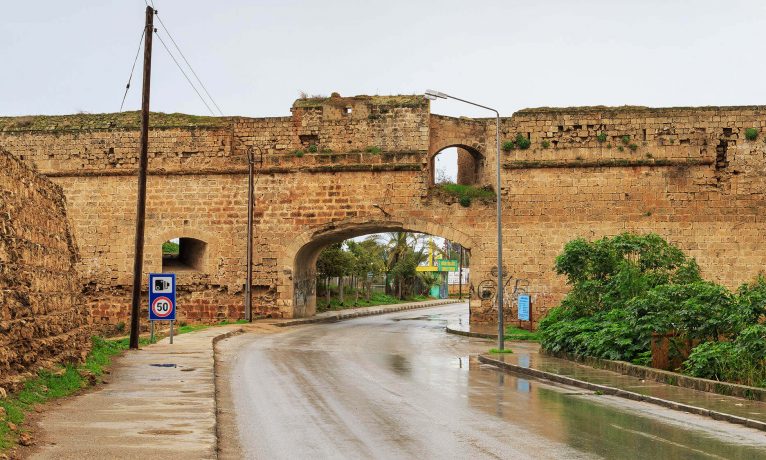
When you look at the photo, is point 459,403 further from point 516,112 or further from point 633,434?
point 516,112

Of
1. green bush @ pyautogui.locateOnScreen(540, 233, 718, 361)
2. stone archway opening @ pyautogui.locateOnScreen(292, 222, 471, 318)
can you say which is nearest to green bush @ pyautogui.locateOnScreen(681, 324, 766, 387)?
green bush @ pyautogui.locateOnScreen(540, 233, 718, 361)

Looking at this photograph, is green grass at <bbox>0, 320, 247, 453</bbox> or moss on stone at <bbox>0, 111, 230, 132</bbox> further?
moss on stone at <bbox>0, 111, 230, 132</bbox>

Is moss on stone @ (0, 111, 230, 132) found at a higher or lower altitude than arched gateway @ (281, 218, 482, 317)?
higher

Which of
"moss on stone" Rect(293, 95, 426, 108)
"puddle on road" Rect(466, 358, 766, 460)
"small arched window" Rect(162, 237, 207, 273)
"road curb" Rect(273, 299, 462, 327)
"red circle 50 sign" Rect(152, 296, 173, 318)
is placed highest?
"moss on stone" Rect(293, 95, 426, 108)

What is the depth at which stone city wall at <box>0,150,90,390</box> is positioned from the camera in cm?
1045

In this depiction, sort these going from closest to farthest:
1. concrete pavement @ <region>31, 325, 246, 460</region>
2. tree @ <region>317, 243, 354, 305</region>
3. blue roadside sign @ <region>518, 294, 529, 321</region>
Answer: concrete pavement @ <region>31, 325, 246, 460</region> < blue roadside sign @ <region>518, 294, 529, 321</region> < tree @ <region>317, 243, 354, 305</region>

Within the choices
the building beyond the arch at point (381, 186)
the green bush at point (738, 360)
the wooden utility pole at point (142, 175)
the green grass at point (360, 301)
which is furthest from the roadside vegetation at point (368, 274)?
the green bush at point (738, 360)

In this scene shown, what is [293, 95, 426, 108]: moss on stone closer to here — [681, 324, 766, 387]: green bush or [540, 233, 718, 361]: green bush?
[540, 233, 718, 361]: green bush

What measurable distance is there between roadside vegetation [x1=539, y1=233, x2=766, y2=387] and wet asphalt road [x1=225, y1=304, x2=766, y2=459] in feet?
7.51

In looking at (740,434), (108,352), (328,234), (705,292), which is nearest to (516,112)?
(328,234)

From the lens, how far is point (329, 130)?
3247cm

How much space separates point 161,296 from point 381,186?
1282 centimetres

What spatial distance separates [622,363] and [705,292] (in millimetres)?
2023

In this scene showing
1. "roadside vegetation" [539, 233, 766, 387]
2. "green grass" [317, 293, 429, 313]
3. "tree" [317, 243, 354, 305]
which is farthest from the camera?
"green grass" [317, 293, 429, 313]
